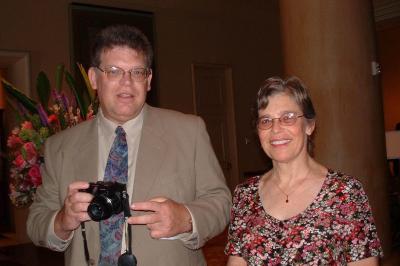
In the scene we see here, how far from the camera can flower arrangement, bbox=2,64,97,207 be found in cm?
214

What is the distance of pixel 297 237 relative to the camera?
5.10 ft

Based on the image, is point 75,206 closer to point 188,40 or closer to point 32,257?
point 32,257

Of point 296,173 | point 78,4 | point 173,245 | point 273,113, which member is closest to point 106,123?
point 173,245

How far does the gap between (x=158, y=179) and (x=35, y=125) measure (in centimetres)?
90

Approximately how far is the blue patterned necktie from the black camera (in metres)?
0.15

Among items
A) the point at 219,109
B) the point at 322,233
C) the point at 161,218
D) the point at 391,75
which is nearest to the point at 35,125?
the point at 161,218

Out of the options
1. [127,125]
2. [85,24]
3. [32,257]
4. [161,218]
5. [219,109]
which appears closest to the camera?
[161,218]

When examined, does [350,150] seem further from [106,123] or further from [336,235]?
[106,123]

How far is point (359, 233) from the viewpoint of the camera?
1.53 metres

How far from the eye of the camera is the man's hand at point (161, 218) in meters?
1.36

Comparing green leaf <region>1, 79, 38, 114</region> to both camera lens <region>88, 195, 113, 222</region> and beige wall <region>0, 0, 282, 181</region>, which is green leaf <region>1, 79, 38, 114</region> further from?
beige wall <region>0, 0, 282, 181</region>

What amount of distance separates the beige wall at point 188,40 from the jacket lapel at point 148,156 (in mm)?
3944

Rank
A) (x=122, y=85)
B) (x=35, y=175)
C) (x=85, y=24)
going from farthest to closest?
(x=85, y=24)
(x=35, y=175)
(x=122, y=85)

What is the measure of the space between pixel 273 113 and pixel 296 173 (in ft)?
0.82
